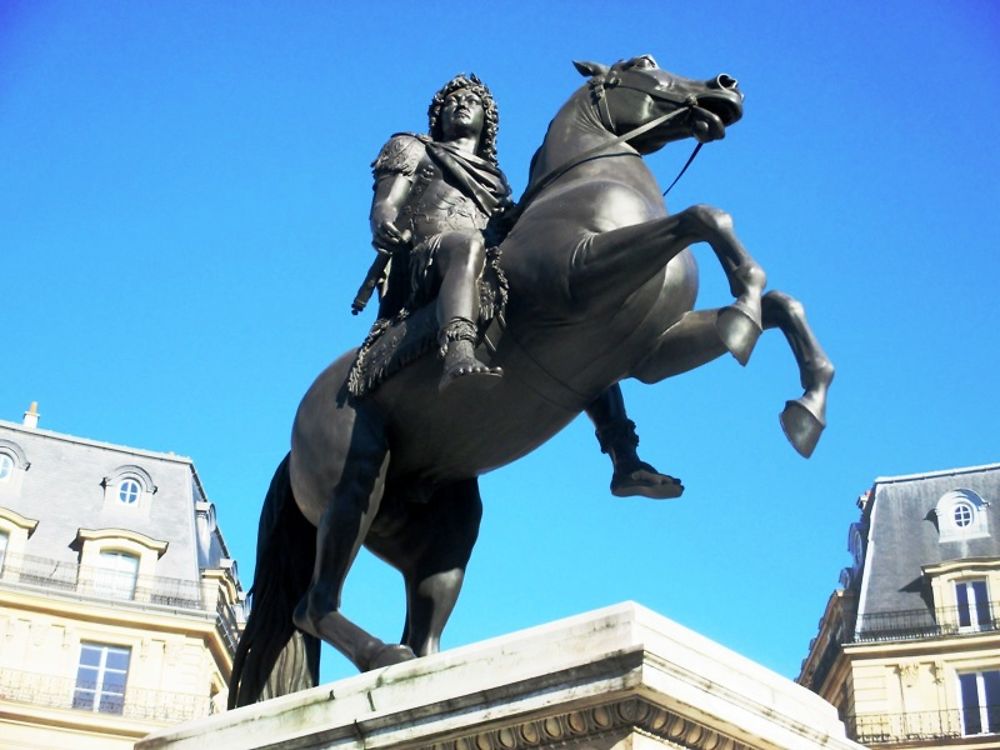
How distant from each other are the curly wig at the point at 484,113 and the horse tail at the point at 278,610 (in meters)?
1.85

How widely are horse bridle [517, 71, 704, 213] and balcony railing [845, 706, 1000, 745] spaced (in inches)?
1504

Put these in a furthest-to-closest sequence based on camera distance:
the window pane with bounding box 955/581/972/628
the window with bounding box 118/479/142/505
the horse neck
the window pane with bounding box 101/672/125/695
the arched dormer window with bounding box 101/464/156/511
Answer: the window with bounding box 118/479/142/505 < the arched dormer window with bounding box 101/464/156/511 < the window pane with bounding box 955/581/972/628 < the window pane with bounding box 101/672/125/695 < the horse neck

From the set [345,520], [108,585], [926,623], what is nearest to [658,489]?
[345,520]

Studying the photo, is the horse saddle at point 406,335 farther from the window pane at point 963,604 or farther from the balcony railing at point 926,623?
the window pane at point 963,604

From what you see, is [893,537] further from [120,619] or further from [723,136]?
[723,136]

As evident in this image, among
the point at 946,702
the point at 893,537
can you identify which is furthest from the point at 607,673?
the point at 893,537

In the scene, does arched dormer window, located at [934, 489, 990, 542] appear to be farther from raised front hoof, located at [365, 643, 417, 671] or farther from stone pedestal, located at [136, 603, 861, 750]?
A: stone pedestal, located at [136, 603, 861, 750]

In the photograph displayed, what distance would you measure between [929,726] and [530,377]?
4001 cm


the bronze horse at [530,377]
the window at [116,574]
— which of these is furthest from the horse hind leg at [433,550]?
the window at [116,574]

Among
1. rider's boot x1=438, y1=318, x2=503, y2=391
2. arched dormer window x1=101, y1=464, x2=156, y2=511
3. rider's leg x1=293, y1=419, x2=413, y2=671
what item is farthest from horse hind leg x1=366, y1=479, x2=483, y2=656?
arched dormer window x1=101, y1=464, x2=156, y2=511

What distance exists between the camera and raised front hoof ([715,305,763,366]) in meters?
5.83

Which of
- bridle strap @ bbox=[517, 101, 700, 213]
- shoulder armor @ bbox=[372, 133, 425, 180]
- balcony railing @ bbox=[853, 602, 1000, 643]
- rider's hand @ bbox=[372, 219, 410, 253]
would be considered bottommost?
rider's hand @ bbox=[372, 219, 410, 253]

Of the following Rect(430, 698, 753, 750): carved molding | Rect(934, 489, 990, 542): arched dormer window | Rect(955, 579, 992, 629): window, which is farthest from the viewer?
Rect(934, 489, 990, 542): arched dormer window

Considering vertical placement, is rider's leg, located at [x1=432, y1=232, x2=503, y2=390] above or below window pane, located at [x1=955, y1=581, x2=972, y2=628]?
below
